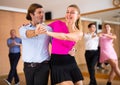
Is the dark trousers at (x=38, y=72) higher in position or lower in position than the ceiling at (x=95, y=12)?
lower

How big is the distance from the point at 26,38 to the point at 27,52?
15 centimetres

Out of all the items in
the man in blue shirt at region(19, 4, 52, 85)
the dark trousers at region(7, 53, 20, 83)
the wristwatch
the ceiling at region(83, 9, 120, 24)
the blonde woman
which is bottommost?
the dark trousers at region(7, 53, 20, 83)

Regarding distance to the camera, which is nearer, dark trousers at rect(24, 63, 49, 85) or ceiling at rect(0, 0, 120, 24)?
dark trousers at rect(24, 63, 49, 85)

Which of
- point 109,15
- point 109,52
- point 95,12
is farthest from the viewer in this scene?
point 95,12

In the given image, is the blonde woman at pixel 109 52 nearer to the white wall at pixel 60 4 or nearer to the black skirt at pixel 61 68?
the white wall at pixel 60 4

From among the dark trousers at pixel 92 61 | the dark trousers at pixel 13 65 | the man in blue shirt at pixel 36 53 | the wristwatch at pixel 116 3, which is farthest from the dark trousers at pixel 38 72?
the wristwatch at pixel 116 3

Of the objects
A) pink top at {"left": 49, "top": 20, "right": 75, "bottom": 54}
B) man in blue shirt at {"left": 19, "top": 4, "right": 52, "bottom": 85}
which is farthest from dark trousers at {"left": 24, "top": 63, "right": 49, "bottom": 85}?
pink top at {"left": 49, "top": 20, "right": 75, "bottom": 54}

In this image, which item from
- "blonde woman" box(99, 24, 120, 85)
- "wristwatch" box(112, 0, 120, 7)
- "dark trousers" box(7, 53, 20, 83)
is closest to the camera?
"blonde woman" box(99, 24, 120, 85)

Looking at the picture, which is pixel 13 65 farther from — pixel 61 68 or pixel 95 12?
pixel 61 68

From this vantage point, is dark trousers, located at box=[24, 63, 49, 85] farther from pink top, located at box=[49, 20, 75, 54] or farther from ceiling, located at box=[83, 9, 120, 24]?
ceiling, located at box=[83, 9, 120, 24]

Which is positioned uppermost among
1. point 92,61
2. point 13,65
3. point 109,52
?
point 109,52

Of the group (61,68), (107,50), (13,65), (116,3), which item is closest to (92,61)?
(107,50)

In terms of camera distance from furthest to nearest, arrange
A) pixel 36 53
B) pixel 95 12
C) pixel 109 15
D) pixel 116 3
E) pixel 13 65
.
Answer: pixel 95 12 → pixel 109 15 → pixel 116 3 → pixel 13 65 → pixel 36 53

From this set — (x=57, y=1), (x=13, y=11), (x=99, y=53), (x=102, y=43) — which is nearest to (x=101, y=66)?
(x=99, y=53)
